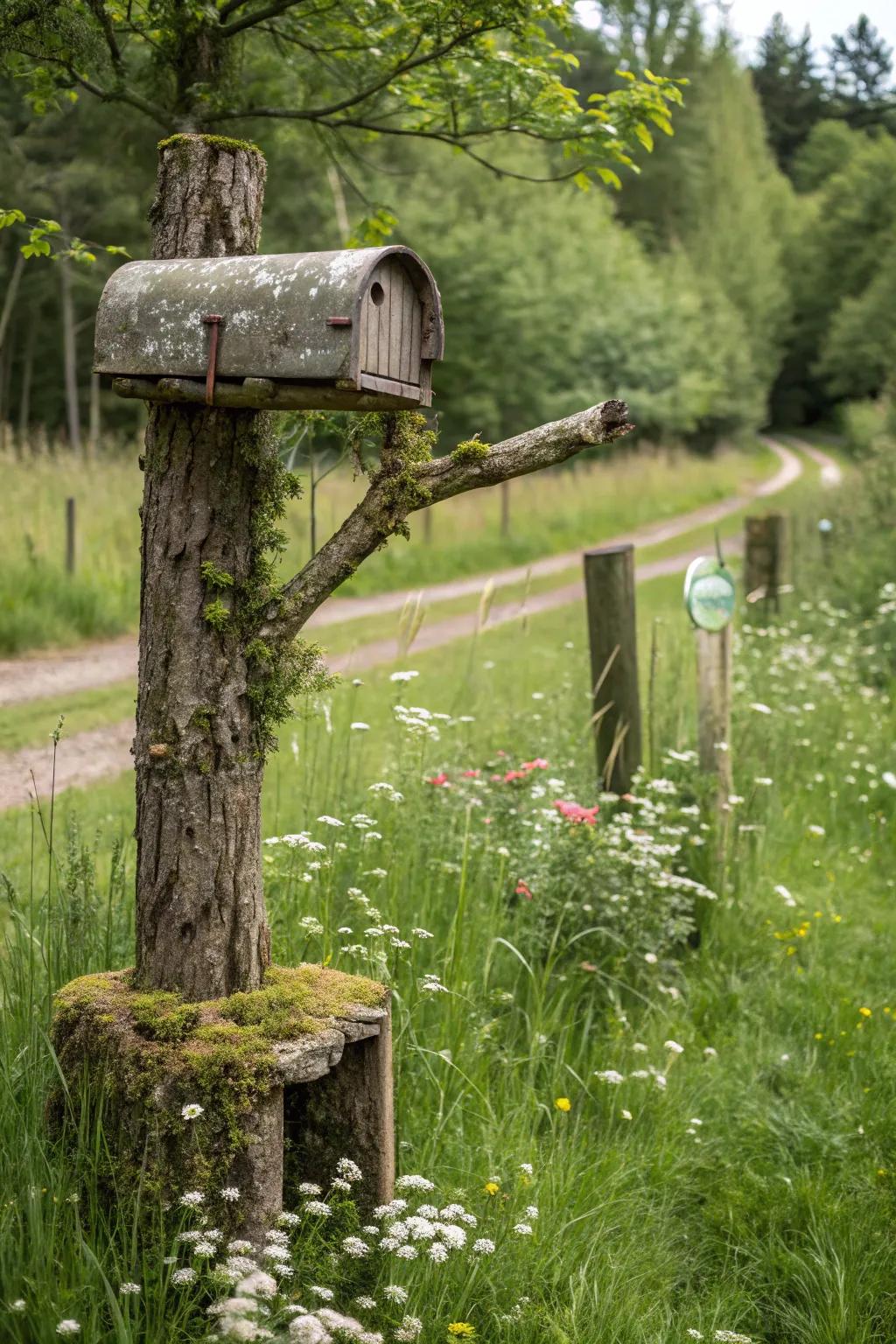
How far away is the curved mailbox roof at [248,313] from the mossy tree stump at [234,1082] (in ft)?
4.68

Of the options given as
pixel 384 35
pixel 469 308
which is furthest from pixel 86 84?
pixel 469 308

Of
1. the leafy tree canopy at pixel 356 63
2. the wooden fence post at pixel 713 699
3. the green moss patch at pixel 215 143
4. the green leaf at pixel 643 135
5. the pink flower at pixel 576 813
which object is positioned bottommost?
the pink flower at pixel 576 813

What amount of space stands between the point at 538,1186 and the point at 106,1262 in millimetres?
1215

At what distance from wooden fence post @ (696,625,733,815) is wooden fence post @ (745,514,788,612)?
227 inches

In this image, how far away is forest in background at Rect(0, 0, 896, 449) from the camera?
20.4m

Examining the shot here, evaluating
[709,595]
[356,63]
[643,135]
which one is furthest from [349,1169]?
[356,63]

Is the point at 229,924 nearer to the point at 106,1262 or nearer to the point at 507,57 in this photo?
the point at 106,1262

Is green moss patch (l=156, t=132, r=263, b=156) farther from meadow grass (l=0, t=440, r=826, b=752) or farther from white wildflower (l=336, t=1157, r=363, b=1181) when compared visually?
white wildflower (l=336, t=1157, r=363, b=1181)

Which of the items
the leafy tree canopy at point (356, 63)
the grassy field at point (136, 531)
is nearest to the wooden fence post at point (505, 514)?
the grassy field at point (136, 531)

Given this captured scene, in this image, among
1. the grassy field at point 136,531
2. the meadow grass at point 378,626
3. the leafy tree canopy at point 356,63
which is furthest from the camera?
the grassy field at point 136,531

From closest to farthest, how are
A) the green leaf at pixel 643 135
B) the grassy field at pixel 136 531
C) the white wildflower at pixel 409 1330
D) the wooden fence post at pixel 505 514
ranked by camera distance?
the white wildflower at pixel 409 1330 < the green leaf at pixel 643 135 < the grassy field at pixel 136 531 < the wooden fence post at pixel 505 514

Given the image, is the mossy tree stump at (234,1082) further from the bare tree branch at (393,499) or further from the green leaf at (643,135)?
the green leaf at (643,135)

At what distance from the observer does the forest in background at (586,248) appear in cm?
2042

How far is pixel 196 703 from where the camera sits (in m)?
2.79
